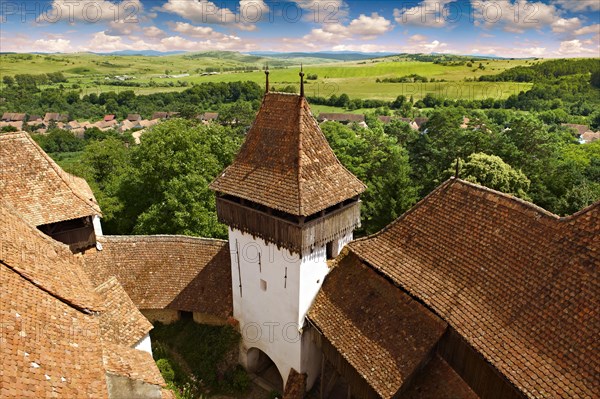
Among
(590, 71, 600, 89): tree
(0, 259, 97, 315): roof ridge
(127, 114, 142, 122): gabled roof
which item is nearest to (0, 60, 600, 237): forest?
(0, 259, 97, 315): roof ridge

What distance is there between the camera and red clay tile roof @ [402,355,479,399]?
12220 millimetres

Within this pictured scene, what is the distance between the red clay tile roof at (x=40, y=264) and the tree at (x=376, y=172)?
1994 cm

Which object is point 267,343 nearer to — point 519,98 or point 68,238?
point 68,238

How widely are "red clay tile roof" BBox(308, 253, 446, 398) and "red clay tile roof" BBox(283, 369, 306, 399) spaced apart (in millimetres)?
2981

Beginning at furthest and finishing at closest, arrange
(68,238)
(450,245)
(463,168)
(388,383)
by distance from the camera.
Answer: (463,168)
(68,238)
(450,245)
(388,383)

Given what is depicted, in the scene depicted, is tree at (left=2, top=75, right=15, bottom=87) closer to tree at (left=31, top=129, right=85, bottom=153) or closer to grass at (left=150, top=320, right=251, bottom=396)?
tree at (left=31, top=129, right=85, bottom=153)

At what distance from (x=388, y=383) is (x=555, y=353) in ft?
15.4

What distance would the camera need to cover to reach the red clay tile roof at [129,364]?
11.5 metres

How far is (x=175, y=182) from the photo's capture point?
25328 millimetres

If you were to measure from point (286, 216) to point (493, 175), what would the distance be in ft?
59.2

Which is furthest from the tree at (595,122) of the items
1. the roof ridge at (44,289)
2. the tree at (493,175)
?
the roof ridge at (44,289)

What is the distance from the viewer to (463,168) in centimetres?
2852

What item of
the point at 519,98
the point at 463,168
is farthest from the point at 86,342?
the point at 519,98

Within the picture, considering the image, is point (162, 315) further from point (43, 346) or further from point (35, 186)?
point (43, 346)
